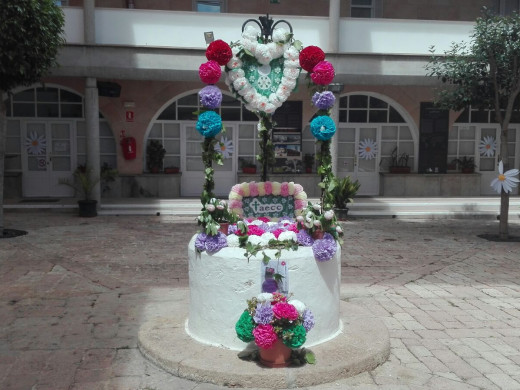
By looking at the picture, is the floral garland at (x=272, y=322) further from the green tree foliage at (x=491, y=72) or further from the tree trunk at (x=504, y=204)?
the green tree foliage at (x=491, y=72)

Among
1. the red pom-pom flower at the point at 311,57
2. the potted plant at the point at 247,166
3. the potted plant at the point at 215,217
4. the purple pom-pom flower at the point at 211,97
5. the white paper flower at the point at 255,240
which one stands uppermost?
the red pom-pom flower at the point at 311,57

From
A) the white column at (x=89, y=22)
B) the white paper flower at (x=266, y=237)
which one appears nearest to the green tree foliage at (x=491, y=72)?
the white paper flower at (x=266, y=237)

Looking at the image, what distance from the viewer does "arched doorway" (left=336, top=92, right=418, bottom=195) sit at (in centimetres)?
1581

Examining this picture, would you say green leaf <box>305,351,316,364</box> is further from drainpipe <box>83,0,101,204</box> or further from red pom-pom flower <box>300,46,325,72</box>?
drainpipe <box>83,0,101,204</box>

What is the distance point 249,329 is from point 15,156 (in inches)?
490

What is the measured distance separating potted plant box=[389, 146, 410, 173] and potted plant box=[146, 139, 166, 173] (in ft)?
21.9

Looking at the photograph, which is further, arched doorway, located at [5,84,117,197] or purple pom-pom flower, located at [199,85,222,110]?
arched doorway, located at [5,84,117,197]

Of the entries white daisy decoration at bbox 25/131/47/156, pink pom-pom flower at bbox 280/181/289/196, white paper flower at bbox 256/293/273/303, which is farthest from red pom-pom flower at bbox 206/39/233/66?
white daisy decoration at bbox 25/131/47/156

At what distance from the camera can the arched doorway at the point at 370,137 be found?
15.8m

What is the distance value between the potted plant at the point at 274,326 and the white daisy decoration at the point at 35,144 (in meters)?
12.1

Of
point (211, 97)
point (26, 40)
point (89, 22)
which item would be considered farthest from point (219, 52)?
point (89, 22)

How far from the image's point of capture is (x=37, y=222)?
12.0 meters

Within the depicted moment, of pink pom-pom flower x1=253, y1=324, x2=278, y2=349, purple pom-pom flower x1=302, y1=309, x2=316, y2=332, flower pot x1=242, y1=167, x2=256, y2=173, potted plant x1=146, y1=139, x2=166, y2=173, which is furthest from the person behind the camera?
flower pot x1=242, y1=167, x2=256, y2=173

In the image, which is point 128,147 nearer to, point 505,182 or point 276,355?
point 505,182
